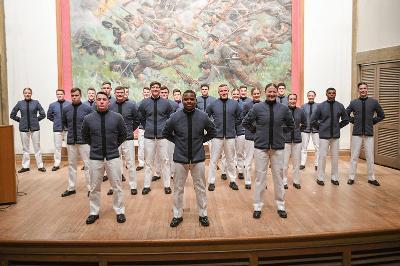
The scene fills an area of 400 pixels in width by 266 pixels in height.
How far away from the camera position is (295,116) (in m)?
8.57

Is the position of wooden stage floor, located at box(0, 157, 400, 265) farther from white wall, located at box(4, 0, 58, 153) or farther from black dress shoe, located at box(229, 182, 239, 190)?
white wall, located at box(4, 0, 58, 153)

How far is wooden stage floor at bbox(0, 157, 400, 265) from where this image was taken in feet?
18.6

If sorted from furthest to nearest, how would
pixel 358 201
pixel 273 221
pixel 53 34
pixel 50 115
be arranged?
pixel 53 34 → pixel 50 115 → pixel 358 201 → pixel 273 221

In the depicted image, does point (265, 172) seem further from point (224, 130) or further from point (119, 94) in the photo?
point (119, 94)

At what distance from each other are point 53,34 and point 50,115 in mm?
2669

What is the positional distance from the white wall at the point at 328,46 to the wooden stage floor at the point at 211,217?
4.07 metres

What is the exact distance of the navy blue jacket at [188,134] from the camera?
20.3 feet

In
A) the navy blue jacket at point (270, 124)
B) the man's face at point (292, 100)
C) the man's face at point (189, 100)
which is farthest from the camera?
the man's face at point (292, 100)

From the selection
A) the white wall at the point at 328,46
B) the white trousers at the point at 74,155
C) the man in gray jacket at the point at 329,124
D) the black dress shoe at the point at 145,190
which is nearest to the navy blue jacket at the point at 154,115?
the black dress shoe at the point at 145,190

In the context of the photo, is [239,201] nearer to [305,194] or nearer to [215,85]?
[305,194]

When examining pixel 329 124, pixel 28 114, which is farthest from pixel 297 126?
pixel 28 114

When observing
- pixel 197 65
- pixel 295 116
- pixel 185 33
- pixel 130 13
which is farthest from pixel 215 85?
pixel 295 116

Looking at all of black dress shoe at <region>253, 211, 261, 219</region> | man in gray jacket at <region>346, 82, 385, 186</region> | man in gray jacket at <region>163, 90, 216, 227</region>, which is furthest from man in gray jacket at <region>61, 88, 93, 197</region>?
man in gray jacket at <region>346, 82, 385, 186</region>

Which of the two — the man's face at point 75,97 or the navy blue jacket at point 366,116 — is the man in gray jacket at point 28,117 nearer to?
the man's face at point 75,97
